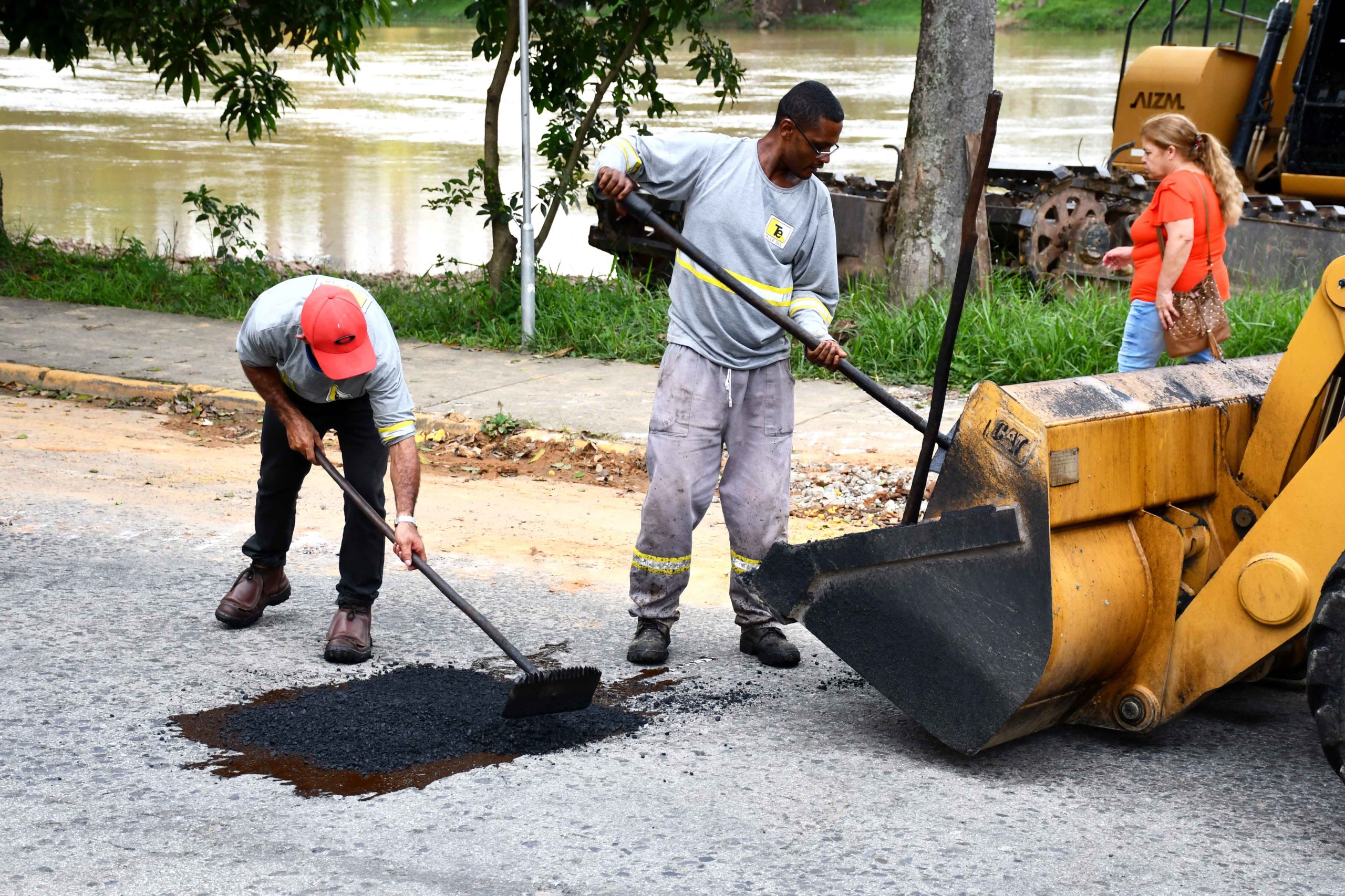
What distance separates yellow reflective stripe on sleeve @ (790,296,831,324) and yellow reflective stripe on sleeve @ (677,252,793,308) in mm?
38

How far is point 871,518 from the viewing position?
6.37m

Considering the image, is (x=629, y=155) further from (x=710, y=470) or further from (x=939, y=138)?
(x=939, y=138)

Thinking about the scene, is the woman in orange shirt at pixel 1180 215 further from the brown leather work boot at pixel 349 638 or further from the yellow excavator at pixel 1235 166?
the brown leather work boot at pixel 349 638

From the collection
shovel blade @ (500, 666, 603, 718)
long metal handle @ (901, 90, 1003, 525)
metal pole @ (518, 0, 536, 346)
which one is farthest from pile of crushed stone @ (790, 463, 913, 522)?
metal pole @ (518, 0, 536, 346)

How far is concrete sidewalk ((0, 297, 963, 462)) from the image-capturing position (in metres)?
7.57

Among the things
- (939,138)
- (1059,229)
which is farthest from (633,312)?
(1059,229)

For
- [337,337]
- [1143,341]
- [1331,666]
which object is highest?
[337,337]

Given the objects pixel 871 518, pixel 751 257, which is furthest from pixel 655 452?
pixel 871 518

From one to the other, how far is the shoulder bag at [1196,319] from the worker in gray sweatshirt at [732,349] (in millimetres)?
2169

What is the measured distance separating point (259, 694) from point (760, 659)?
1560mm

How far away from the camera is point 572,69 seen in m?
10.6

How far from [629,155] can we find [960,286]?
4.09ft

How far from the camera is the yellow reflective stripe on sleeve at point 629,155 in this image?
4441 millimetres

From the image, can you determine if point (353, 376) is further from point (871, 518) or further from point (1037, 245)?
point (1037, 245)
